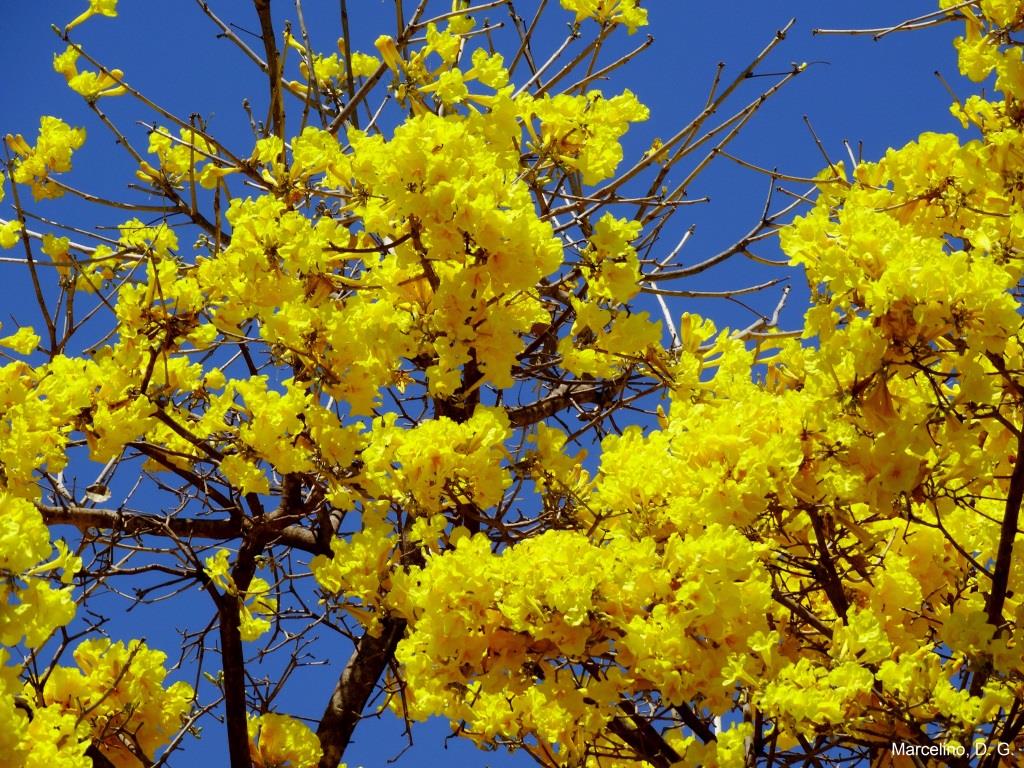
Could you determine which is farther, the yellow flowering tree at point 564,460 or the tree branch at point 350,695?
the tree branch at point 350,695

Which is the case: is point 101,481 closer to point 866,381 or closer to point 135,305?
point 135,305

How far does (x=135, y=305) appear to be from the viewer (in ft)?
13.3

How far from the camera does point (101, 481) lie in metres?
5.59

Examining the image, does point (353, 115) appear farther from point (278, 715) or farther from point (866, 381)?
point (866, 381)

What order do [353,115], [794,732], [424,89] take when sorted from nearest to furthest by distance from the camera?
[794,732] → [424,89] → [353,115]

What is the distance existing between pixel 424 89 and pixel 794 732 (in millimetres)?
2520

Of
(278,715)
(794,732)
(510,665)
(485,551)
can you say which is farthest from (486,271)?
(278,715)

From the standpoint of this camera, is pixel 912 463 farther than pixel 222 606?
No

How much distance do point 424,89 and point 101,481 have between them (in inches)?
90.1

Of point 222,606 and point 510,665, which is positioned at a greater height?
point 222,606

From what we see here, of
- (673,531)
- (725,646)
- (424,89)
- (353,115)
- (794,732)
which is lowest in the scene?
(794,732)

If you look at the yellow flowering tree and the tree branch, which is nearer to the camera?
the yellow flowering tree

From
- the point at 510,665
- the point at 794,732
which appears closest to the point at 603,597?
the point at 510,665

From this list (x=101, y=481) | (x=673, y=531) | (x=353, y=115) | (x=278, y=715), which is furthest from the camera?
(x=353, y=115)
